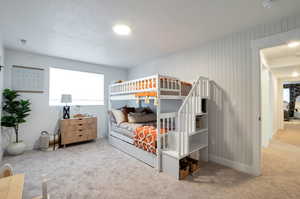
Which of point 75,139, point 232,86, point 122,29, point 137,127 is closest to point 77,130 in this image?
point 75,139

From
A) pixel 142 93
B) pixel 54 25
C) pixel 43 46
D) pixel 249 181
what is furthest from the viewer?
A: pixel 43 46

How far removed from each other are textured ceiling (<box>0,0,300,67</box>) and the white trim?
2.35 m

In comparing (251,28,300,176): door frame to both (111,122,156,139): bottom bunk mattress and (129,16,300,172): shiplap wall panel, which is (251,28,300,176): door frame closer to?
(129,16,300,172): shiplap wall panel

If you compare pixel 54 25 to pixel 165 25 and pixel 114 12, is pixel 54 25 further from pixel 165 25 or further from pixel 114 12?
pixel 165 25

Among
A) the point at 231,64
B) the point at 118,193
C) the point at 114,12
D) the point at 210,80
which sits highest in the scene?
the point at 114,12

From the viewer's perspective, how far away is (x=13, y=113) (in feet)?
10.2

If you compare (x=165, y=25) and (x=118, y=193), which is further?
(x=165, y=25)

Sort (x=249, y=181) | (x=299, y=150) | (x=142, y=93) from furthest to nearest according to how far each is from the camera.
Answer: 1. (x=299, y=150)
2. (x=142, y=93)
3. (x=249, y=181)

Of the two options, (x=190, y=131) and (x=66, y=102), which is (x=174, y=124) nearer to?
(x=190, y=131)

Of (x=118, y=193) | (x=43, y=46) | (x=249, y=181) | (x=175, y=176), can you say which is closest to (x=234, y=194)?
(x=249, y=181)

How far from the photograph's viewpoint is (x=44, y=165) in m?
2.63

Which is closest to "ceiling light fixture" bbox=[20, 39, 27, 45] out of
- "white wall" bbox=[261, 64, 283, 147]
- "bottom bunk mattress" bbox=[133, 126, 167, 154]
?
"bottom bunk mattress" bbox=[133, 126, 167, 154]

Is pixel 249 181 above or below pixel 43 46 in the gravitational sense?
below

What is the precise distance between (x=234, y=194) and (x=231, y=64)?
209cm
